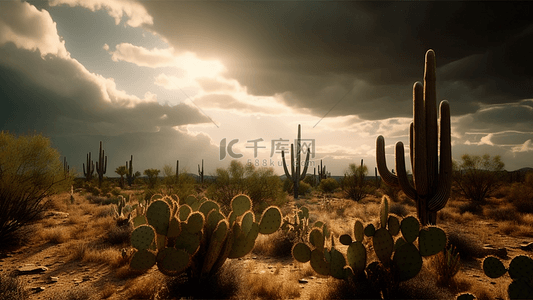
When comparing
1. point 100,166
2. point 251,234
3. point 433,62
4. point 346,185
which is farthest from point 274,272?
point 100,166

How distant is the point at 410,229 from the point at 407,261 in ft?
1.71

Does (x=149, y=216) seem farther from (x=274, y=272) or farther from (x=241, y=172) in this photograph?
(x=241, y=172)

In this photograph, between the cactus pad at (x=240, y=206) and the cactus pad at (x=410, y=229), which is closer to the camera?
the cactus pad at (x=410, y=229)

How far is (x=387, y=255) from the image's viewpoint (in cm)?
455

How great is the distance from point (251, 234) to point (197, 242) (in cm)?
97

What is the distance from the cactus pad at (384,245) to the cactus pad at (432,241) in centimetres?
50

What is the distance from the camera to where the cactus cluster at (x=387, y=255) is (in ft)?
14.4

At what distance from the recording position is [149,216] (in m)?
4.61

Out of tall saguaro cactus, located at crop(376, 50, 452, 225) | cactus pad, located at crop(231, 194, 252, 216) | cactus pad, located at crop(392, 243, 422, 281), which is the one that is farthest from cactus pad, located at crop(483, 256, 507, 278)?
cactus pad, located at crop(231, 194, 252, 216)

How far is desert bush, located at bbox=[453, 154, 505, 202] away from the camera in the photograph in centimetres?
1845

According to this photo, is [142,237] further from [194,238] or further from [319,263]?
[319,263]

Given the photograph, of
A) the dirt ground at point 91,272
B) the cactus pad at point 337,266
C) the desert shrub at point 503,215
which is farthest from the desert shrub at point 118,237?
the desert shrub at point 503,215

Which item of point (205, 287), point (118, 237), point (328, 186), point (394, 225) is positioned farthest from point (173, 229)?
point (328, 186)

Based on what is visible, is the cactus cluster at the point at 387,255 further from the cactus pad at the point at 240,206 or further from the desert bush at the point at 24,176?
the desert bush at the point at 24,176
